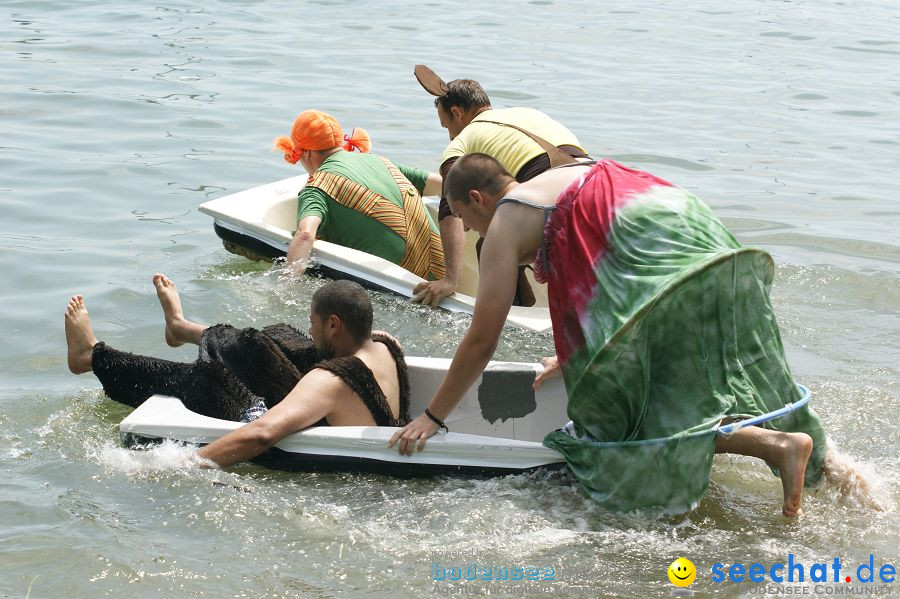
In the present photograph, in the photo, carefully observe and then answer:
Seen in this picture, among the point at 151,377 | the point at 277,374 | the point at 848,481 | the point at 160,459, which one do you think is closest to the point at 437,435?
the point at 277,374

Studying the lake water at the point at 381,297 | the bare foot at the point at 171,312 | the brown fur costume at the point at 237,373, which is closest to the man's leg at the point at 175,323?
the bare foot at the point at 171,312

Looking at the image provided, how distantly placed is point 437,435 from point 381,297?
2.19 metres

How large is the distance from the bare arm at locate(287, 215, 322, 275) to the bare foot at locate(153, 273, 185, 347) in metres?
1.13

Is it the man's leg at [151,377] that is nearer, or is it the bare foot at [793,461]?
the bare foot at [793,461]

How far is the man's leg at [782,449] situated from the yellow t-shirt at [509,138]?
2.34 m

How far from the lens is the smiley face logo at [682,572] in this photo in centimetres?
384

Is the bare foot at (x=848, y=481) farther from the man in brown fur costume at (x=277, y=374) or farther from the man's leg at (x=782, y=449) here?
the man in brown fur costume at (x=277, y=374)

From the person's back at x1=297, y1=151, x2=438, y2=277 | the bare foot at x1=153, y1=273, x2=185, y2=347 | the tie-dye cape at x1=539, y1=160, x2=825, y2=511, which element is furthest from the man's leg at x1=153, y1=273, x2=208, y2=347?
the tie-dye cape at x1=539, y1=160, x2=825, y2=511

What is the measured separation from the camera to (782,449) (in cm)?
396

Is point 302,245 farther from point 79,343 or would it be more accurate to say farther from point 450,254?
point 79,343

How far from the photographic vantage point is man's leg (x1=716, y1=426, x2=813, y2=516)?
13.0 feet

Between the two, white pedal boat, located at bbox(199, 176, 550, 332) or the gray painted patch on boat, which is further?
white pedal boat, located at bbox(199, 176, 550, 332)

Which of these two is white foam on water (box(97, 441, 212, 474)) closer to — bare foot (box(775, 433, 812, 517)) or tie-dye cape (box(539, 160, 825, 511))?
tie-dye cape (box(539, 160, 825, 511))

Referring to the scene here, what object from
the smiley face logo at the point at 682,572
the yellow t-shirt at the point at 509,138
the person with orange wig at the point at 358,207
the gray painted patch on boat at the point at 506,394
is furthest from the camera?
the person with orange wig at the point at 358,207
